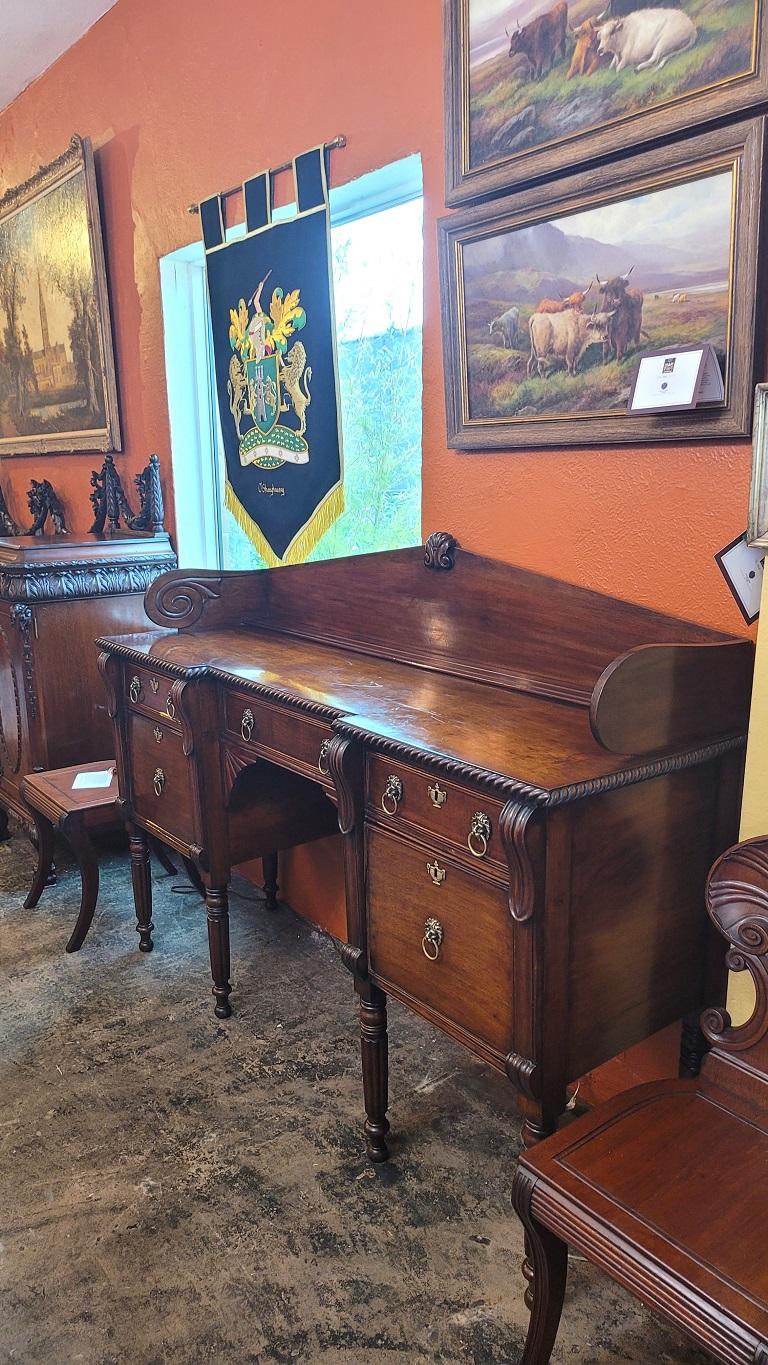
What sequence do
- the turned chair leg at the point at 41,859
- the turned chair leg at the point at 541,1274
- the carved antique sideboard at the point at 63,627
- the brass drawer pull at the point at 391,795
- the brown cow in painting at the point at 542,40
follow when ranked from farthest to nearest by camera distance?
the carved antique sideboard at the point at 63,627, the turned chair leg at the point at 41,859, the brown cow in painting at the point at 542,40, the brass drawer pull at the point at 391,795, the turned chair leg at the point at 541,1274

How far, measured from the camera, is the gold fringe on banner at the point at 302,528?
2.81 meters

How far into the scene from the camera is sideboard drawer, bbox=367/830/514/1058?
165 centimetres

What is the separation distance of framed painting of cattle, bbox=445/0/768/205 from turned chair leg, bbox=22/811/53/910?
7.86 ft

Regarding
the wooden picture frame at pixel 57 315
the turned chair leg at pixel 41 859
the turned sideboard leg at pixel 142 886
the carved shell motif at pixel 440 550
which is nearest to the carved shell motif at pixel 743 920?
the carved shell motif at pixel 440 550

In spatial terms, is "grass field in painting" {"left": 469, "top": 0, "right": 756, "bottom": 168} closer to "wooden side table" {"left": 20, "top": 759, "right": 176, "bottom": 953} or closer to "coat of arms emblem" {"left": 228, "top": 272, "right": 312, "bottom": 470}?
"coat of arms emblem" {"left": 228, "top": 272, "right": 312, "bottom": 470}

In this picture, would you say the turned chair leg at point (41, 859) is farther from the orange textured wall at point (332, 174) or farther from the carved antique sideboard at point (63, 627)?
the orange textured wall at point (332, 174)

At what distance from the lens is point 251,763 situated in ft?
8.06

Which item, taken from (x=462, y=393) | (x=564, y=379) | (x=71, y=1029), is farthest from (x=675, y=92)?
(x=71, y=1029)

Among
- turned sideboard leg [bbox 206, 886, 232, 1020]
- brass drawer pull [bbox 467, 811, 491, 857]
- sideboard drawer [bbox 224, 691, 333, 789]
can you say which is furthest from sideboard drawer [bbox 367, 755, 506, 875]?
turned sideboard leg [bbox 206, 886, 232, 1020]

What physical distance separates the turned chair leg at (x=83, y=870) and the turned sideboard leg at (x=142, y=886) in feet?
0.43

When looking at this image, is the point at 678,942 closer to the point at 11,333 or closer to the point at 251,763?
the point at 251,763

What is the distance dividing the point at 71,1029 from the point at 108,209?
308cm

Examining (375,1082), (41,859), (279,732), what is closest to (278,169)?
(279,732)

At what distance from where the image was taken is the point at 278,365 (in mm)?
2898
